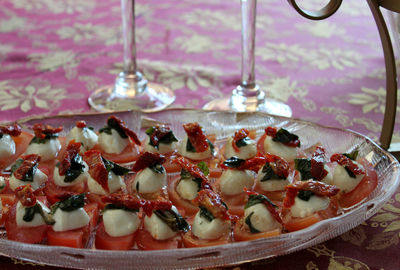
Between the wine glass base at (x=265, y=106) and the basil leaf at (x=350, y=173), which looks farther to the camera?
the wine glass base at (x=265, y=106)

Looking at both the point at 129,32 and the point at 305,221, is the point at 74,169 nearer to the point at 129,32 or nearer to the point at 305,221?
the point at 305,221

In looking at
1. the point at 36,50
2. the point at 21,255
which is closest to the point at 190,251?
the point at 21,255

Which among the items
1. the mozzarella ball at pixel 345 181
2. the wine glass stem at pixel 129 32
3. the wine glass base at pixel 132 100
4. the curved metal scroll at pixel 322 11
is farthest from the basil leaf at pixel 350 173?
the wine glass stem at pixel 129 32

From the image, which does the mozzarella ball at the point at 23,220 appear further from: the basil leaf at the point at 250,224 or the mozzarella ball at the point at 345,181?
the mozzarella ball at the point at 345,181

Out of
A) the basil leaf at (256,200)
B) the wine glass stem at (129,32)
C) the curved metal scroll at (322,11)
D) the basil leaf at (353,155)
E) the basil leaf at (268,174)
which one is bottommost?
the basil leaf at (268,174)

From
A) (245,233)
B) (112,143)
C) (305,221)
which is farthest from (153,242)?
(112,143)

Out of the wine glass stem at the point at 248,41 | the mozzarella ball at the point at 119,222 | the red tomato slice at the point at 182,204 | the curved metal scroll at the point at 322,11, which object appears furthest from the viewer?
the wine glass stem at the point at 248,41

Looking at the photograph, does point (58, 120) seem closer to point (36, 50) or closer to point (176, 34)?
point (36, 50)
